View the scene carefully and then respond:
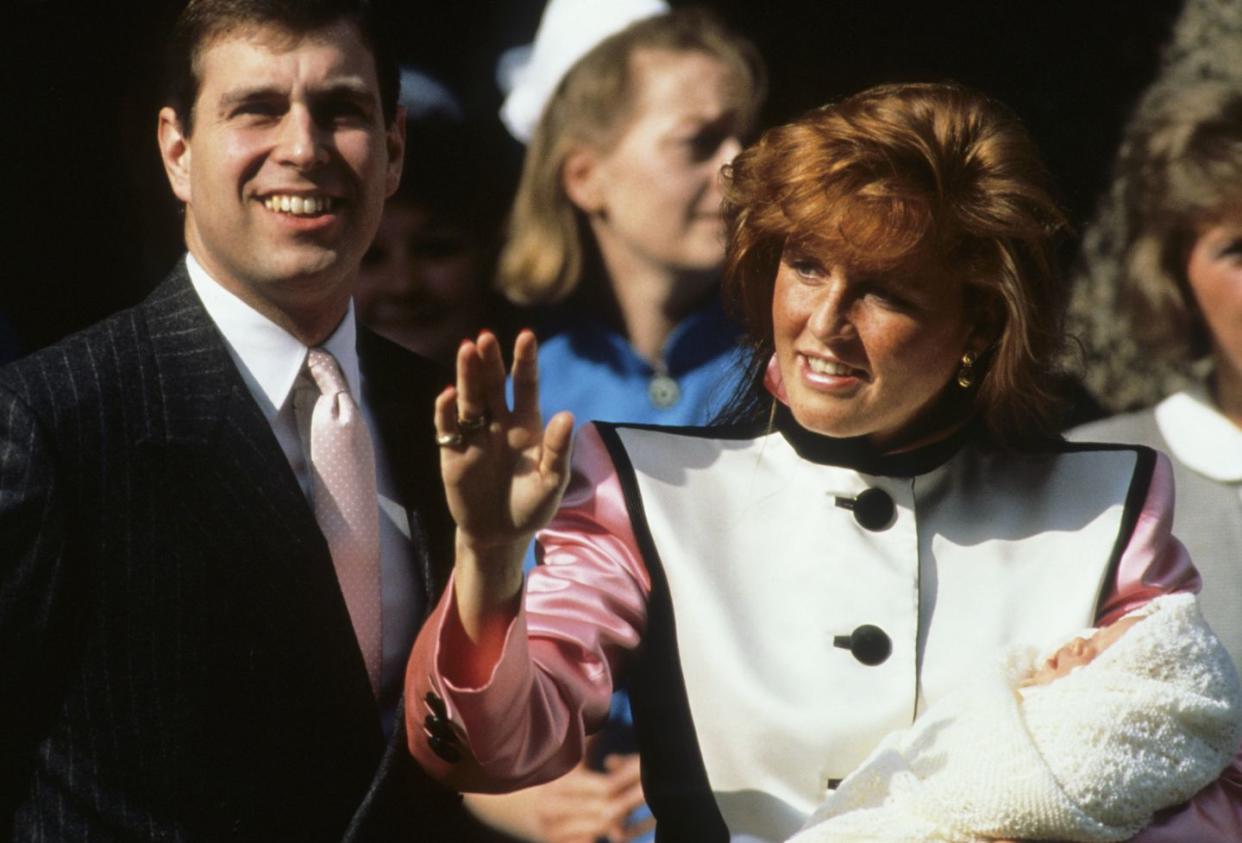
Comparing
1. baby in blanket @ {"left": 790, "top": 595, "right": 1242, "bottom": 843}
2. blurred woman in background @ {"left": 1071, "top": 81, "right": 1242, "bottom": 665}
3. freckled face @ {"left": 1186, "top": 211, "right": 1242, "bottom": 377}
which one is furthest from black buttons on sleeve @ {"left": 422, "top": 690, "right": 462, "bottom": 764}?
freckled face @ {"left": 1186, "top": 211, "right": 1242, "bottom": 377}

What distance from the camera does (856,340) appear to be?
283 cm

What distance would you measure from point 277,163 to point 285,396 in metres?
0.34

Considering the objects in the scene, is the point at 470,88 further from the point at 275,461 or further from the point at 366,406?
the point at 275,461

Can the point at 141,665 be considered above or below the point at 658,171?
below

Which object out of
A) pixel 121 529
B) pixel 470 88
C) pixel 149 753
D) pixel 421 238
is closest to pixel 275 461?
pixel 121 529

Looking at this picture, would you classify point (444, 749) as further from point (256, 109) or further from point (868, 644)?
point (256, 109)

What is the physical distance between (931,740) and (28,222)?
5.85 feet

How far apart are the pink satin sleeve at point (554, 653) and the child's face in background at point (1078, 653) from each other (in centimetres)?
57

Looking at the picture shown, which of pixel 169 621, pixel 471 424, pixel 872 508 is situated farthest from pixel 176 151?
pixel 872 508

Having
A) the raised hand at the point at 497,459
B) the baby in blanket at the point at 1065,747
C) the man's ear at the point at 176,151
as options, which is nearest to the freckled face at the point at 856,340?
the baby in blanket at the point at 1065,747

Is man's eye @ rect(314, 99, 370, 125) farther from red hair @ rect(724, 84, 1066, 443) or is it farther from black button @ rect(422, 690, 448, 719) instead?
black button @ rect(422, 690, 448, 719)

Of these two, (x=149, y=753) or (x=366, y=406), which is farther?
(x=366, y=406)

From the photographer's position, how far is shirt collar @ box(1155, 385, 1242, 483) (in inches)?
146

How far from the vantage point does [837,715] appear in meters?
2.82
